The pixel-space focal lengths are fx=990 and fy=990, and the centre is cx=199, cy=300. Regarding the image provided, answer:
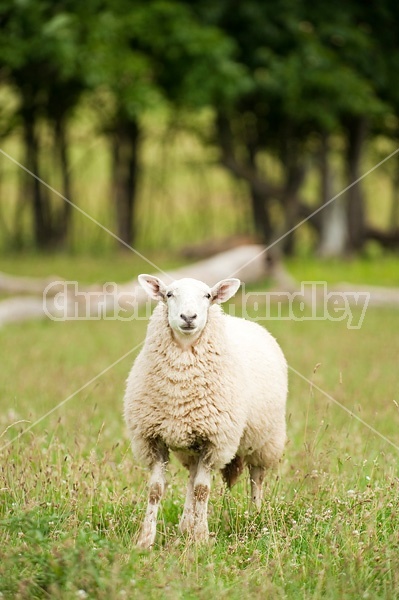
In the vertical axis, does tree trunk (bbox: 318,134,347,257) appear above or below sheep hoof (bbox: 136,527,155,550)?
above

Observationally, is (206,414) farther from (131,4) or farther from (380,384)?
(131,4)

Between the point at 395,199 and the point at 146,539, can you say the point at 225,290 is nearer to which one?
the point at 146,539

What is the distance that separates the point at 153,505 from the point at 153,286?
1.20 meters

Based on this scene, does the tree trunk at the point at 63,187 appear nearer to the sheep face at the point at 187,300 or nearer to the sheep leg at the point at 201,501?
the sheep face at the point at 187,300

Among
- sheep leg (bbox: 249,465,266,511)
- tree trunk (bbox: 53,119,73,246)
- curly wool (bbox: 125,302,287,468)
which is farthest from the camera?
tree trunk (bbox: 53,119,73,246)

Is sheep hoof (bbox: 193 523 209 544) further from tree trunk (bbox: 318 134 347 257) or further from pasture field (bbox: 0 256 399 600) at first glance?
tree trunk (bbox: 318 134 347 257)

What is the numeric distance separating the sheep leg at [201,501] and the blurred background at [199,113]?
12352mm

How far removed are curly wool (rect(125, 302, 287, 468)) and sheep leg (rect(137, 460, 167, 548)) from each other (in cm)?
9

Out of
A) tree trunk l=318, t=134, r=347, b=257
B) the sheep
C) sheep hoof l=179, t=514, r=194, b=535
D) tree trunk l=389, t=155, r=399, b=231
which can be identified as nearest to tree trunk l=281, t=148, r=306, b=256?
tree trunk l=318, t=134, r=347, b=257

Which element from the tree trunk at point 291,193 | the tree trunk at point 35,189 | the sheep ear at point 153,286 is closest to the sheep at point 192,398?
the sheep ear at point 153,286

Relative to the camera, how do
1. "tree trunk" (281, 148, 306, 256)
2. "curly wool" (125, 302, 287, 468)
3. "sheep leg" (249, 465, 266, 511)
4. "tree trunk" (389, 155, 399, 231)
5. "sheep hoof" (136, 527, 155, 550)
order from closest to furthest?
"sheep hoof" (136, 527, 155, 550), "curly wool" (125, 302, 287, 468), "sheep leg" (249, 465, 266, 511), "tree trunk" (281, 148, 306, 256), "tree trunk" (389, 155, 399, 231)

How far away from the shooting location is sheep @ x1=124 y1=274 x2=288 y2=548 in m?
5.23

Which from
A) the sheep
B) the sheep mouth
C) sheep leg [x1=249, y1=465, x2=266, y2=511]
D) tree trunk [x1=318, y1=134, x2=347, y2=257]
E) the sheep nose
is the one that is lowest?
sheep leg [x1=249, y1=465, x2=266, y2=511]

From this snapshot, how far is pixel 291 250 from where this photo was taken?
24.0m
